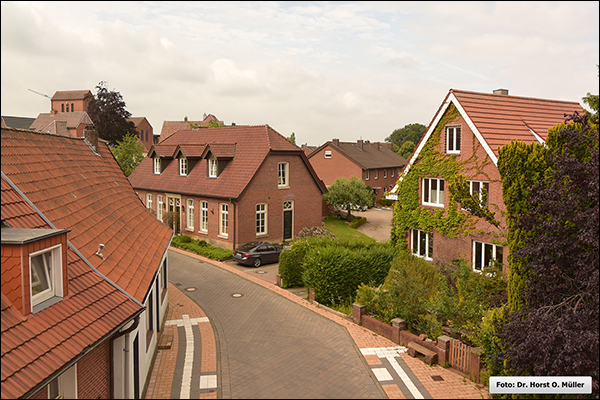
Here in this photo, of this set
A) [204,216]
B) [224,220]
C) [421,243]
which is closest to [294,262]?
[421,243]

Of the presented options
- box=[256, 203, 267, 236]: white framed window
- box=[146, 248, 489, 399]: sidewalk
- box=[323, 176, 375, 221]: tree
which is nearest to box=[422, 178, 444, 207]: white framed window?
box=[146, 248, 489, 399]: sidewalk

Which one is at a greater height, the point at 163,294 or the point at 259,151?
the point at 259,151

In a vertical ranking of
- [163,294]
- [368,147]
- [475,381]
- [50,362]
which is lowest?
[475,381]

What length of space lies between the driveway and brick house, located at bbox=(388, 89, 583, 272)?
11.5 meters

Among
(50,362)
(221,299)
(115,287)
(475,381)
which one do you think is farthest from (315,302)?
(50,362)

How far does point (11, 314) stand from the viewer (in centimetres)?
614

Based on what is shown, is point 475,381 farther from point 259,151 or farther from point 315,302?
point 259,151

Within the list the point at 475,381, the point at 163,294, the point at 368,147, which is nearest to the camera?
the point at 475,381

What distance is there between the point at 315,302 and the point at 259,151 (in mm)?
13799

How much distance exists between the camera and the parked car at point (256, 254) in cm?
2520

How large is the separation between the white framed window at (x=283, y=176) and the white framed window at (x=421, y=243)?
1017 centimetres

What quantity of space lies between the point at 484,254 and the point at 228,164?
57.6 feet

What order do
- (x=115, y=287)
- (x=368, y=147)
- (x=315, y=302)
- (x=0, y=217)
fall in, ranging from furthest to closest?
(x=368, y=147) < (x=315, y=302) < (x=115, y=287) < (x=0, y=217)

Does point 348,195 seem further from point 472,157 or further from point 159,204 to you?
point 472,157
